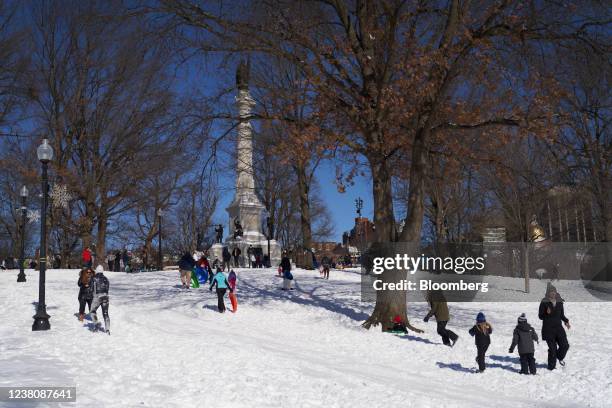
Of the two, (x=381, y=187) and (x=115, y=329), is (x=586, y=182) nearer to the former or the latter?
(x=381, y=187)

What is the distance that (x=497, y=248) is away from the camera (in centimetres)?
4269

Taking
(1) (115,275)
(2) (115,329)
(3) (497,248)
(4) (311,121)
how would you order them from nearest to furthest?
(2) (115,329), (4) (311,121), (1) (115,275), (3) (497,248)

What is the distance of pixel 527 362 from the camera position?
37.8ft

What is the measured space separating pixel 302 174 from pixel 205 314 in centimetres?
1596

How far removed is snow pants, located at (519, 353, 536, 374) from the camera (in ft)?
37.0

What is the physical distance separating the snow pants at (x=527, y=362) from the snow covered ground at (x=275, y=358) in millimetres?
190

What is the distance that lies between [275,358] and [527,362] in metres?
5.29

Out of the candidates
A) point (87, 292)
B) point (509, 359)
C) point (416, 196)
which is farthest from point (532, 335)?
point (87, 292)

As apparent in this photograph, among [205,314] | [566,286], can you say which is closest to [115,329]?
[205,314]

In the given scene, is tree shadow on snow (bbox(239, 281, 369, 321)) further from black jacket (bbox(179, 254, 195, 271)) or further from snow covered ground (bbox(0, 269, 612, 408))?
black jacket (bbox(179, 254, 195, 271))

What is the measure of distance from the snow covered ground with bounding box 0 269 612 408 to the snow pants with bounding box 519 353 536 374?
190 mm

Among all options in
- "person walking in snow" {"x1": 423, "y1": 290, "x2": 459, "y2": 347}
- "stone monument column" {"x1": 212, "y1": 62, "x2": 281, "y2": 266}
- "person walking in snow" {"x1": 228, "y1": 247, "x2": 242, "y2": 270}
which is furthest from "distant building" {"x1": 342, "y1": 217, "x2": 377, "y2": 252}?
"person walking in snow" {"x1": 423, "y1": 290, "x2": 459, "y2": 347}

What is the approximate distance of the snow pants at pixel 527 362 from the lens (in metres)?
11.3

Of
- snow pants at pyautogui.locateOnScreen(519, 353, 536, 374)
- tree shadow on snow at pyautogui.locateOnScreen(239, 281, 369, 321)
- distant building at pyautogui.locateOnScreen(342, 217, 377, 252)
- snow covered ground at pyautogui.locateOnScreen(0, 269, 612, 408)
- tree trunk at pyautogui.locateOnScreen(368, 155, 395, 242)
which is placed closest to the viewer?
snow covered ground at pyautogui.locateOnScreen(0, 269, 612, 408)
